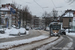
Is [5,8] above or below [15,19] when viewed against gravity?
above

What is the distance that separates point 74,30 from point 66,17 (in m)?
33.5

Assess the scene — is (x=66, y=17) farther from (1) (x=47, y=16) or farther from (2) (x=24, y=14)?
(2) (x=24, y=14)

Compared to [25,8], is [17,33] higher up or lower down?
lower down

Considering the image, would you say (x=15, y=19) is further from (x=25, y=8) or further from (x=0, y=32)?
(x=0, y=32)

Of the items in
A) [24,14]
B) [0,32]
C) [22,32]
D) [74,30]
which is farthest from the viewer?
[24,14]

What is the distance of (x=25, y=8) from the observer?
3169 inches

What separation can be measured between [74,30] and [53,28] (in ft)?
117

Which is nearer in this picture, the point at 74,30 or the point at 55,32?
the point at 55,32

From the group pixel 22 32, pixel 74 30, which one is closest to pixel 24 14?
pixel 74 30

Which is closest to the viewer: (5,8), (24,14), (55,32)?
(55,32)

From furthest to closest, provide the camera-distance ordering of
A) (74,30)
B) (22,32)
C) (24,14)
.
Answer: (24,14)
(74,30)
(22,32)

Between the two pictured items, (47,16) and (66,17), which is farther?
(47,16)

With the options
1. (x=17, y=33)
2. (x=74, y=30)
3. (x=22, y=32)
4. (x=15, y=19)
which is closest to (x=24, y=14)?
(x=74, y=30)

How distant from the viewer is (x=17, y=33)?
1560 inches
